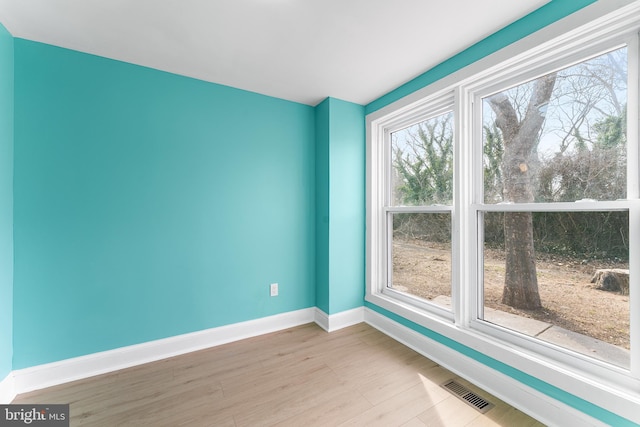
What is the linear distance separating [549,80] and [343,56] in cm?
137

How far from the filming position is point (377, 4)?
57.0 inches

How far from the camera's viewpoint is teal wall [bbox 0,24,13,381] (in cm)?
158

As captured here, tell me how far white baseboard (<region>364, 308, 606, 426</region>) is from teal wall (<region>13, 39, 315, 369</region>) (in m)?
1.22

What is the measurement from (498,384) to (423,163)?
1784mm

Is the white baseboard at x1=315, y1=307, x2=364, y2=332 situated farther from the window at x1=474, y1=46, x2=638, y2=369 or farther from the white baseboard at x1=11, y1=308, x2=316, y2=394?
the window at x1=474, y1=46, x2=638, y2=369

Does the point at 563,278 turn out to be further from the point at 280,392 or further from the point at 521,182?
the point at 280,392

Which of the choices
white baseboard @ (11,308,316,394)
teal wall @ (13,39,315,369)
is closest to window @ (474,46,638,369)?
teal wall @ (13,39,315,369)

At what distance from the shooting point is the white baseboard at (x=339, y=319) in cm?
259

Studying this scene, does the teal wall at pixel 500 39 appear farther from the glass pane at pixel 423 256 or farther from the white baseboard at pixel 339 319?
the white baseboard at pixel 339 319

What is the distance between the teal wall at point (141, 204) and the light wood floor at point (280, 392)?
32cm

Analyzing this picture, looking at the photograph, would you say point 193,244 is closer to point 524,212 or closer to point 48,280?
point 48,280

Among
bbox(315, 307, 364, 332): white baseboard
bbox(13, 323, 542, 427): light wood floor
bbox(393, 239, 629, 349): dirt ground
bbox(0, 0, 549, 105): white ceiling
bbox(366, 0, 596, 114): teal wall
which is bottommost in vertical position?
bbox(13, 323, 542, 427): light wood floor

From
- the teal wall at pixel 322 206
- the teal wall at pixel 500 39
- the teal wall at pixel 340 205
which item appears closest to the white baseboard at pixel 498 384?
the teal wall at pixel 340 205

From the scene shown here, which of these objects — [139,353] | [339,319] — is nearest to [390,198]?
[339,319]
